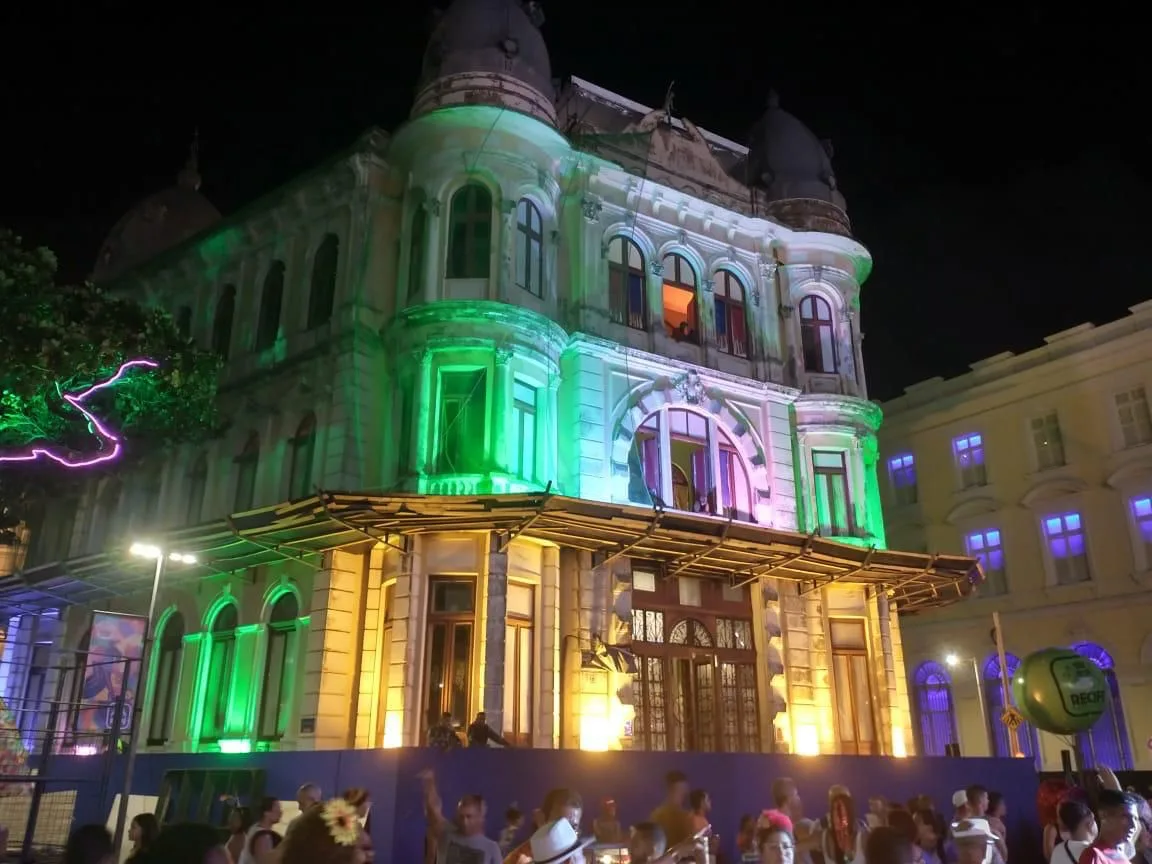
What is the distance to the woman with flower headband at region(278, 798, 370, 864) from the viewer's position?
4.29 m

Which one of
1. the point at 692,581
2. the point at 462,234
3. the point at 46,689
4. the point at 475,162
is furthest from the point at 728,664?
the point at 46,689

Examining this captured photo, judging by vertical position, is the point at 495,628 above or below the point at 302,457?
below

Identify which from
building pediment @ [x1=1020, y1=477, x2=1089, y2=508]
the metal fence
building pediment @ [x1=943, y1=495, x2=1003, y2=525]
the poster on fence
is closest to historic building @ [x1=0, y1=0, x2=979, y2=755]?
the poster on fence

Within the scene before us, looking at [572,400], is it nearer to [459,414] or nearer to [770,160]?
[459,414]

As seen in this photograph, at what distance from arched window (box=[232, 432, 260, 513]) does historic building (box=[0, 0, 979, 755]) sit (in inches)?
2.9

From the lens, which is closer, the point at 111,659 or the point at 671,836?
the point at 671,836

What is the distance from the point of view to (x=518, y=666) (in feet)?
58.1

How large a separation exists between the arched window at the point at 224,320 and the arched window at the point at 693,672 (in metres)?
12.6

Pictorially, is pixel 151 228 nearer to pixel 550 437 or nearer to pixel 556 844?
pixel 550 437

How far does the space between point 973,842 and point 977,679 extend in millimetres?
25111

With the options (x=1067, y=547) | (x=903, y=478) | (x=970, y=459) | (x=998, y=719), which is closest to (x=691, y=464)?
(x=1067, y=547)

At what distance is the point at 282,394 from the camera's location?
845 inches

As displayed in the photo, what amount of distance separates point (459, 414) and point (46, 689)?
15.9 m

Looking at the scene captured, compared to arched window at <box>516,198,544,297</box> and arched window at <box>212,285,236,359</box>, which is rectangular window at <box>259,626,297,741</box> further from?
arched window at <box>516,198,544,297</box>
